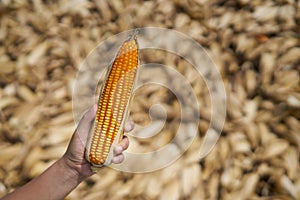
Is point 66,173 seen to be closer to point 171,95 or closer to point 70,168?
point 70,168

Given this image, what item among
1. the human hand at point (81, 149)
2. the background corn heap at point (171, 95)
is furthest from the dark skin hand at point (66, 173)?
the background corn heap at point (171, 95)

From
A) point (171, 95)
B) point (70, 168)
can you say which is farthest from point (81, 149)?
point (171, 95)

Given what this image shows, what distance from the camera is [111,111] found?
1360mm

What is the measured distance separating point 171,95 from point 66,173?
21.2 inches

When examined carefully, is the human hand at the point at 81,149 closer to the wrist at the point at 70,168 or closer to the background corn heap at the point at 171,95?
the wrist at the point at 70,168

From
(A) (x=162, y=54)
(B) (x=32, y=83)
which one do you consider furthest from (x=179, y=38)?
(B) (x=32, y=83)

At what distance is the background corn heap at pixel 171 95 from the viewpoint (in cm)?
171

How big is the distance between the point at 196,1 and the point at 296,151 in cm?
69

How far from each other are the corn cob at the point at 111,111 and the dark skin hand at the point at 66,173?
0.07 m

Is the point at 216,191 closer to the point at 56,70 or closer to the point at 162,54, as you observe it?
the point at 162,54

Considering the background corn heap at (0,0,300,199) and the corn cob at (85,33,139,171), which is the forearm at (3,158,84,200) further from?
the background corn heap at (0,0,300,199)

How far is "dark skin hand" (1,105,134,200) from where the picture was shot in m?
1.44

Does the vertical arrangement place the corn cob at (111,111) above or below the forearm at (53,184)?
above

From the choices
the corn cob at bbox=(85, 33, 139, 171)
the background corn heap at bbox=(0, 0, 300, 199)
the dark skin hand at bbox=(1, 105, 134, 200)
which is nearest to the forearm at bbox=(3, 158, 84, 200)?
the dark skin hand at bbox=(1, 105, 134, 200)
